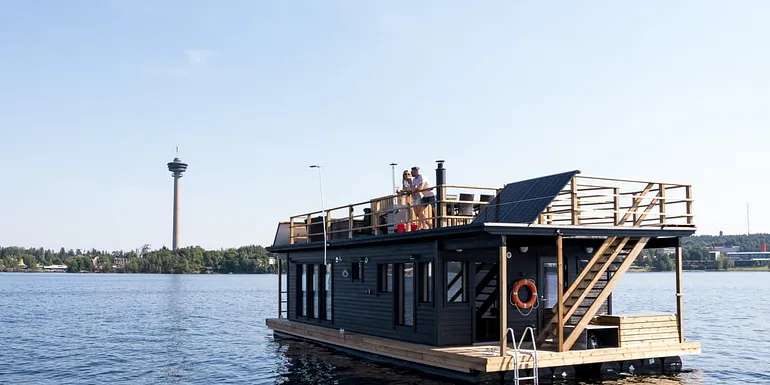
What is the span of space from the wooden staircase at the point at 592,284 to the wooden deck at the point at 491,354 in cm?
64

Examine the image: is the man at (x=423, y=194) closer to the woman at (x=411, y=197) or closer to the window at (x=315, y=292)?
the woman at (x=411, y=197)

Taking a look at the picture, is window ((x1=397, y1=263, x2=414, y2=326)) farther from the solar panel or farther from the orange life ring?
the orange life ring

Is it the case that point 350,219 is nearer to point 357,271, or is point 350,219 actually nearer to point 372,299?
point 357,271

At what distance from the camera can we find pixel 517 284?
19.2m

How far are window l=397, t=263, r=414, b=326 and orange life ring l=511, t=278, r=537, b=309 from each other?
107 inches

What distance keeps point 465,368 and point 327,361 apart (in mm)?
7071

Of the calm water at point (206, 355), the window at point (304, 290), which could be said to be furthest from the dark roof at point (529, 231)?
the window at point (304, 290)

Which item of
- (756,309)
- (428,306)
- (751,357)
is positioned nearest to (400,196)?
(428,306)

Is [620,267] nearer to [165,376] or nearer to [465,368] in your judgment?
[465,368]

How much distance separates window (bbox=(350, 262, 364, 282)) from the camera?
23016mm

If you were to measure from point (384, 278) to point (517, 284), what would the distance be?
4206mm

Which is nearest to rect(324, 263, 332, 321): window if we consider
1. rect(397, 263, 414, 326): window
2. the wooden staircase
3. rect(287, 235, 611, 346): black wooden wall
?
rect(287, 235, 611, 346): black wooden wall

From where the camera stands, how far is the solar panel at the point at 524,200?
1728 centimetres

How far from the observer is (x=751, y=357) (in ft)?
88.5
